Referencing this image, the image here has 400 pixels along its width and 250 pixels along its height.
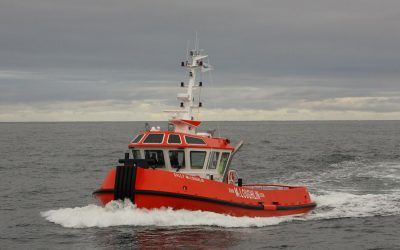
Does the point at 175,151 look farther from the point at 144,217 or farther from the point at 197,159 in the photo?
the point at 144,217

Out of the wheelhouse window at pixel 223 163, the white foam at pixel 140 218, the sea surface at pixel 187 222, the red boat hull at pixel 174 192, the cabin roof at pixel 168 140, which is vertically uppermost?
the cabin roof at pixel 168 140

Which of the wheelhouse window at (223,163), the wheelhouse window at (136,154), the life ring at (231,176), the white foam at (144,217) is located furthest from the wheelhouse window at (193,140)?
the white foam at (144,217)

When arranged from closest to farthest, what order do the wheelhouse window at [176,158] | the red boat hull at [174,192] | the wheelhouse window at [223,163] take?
the red boat hull at [174,192] → the wheelhouse window at [176,158] → the wheelhouse window at [223,163]

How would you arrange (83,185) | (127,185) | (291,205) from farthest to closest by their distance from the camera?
1. (83,185)
2. (291,205)
3. (127,185)

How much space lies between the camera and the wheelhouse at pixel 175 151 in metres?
22.8

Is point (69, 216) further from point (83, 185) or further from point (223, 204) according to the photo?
point (83, 185)

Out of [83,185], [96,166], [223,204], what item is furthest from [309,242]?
[96,166]

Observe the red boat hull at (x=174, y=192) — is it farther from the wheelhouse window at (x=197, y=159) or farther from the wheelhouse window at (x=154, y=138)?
the wheelhouse window at (x=154, y=138)

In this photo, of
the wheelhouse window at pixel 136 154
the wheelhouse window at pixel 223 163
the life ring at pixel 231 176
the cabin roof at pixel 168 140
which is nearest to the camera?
the cabin roof at pixel 168 140

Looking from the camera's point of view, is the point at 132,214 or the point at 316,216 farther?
the point at 316,216

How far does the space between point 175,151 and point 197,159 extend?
3.19 ft

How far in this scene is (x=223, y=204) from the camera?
22.2 m

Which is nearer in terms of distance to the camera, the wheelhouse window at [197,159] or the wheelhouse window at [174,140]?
the wheelhouse window at [174,140]

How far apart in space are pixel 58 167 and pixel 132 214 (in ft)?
95.2
